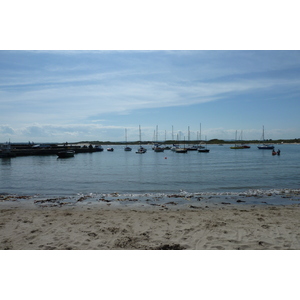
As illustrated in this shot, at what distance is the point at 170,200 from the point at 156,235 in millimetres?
6976

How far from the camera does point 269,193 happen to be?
641 inches

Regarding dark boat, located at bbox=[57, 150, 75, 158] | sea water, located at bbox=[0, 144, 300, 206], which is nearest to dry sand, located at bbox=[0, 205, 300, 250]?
sea water, located at bbox=[0, 144, 300, 206]

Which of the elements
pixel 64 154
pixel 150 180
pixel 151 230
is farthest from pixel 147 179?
pixel 64 154

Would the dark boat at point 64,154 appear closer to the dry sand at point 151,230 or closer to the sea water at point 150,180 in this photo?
the sea water at point 150,180

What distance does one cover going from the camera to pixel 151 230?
7945mm

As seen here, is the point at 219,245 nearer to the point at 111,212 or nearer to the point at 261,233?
the point at 261,233

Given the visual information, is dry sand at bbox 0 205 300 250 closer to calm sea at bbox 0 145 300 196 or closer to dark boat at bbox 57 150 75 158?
calm sea at bbox 0 145 300 196

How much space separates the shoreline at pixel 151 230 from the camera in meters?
6.59

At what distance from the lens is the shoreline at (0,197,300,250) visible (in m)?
6.59

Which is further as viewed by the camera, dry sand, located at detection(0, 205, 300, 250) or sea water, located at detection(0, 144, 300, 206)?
sea water, located at detection(0, 144, 300, 206)

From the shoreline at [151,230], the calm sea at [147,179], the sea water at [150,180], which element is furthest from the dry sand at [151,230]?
the calm sea at [147,179]

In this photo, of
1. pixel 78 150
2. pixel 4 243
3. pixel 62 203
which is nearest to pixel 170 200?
pixel 62 203

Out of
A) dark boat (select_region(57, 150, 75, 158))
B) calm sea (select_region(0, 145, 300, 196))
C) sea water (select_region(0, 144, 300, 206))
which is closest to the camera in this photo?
sea water (select_region(0, 144, 300, 206))

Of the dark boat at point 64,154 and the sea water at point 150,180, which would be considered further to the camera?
the dark boat at point 64,154
